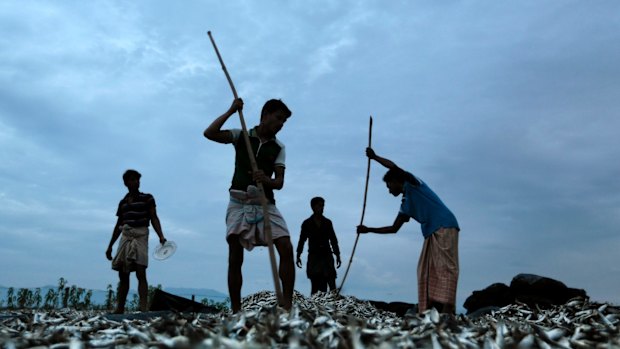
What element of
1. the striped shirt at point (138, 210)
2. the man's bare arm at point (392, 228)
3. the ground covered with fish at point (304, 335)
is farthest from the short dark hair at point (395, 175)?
the striped shirt at point (138, 210)

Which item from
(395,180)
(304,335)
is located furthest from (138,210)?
(304,335)

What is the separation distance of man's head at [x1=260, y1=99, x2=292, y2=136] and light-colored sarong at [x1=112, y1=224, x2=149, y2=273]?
364 centimetres

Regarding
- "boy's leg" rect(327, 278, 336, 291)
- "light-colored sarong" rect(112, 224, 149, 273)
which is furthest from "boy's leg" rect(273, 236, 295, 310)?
"boy's leg" rect(327, 278, 336, 291)

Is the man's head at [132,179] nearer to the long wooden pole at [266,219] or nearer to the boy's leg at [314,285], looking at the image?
the long wooden pole at [266,219]

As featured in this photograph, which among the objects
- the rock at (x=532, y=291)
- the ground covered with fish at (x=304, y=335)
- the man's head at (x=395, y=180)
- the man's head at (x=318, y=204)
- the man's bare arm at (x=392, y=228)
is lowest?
the ground covered with fish at (x=304, y=335)

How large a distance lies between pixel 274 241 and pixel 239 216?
1.24 feet

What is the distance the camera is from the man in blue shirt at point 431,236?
18.9 ft

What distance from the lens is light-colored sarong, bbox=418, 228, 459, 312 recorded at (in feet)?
18.8

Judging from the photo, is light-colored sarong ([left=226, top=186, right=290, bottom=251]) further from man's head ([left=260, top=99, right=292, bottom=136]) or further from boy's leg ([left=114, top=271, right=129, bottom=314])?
boy's leg ([left=114, top=271, right=129, bottom=314])

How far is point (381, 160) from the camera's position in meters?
5.98

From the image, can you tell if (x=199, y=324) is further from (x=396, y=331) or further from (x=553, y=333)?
(x=553, y=333)

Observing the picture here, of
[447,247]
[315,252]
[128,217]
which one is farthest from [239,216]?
[315,252]

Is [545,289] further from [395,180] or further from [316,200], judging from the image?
[395,180]

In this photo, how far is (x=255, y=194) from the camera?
4812 mm
